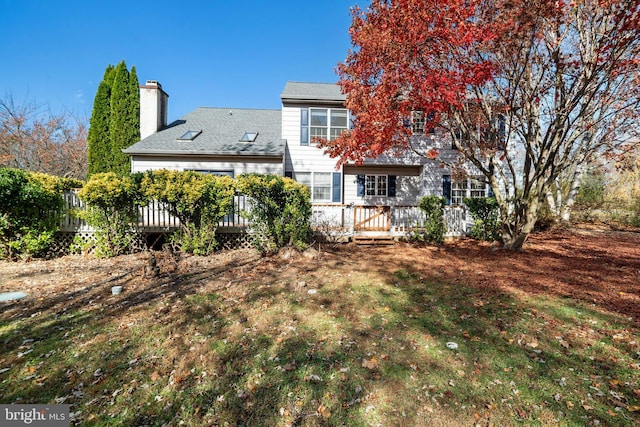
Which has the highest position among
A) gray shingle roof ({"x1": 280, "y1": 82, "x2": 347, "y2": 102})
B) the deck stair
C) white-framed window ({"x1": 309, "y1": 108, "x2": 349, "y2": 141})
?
gray shingle roof ({"x1": 280, "y1": 82, "x2": 347, "y2": 102})

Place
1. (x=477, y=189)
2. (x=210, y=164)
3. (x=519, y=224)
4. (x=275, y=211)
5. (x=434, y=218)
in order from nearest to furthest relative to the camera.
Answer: (x=275, y=211) → (x=519, y=224) → (x=434, y=218) → (x=210, y=164) → (x=477, y=189)

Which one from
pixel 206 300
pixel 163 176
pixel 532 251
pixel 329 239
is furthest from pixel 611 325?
pixel 163 176

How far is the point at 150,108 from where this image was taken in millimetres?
13812

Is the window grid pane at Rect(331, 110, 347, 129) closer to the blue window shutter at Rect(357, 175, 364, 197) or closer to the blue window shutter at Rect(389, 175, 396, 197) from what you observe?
the blue window shutter at Rect(357, 175, 364, 197)

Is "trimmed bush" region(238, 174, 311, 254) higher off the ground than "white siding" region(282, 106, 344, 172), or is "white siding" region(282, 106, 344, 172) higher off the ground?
"white siding" region(282, 106, 344, 172)

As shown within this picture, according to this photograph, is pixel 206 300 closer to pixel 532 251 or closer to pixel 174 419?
pixel 174 419

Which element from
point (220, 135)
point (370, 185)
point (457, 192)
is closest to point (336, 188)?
point (370, 185)

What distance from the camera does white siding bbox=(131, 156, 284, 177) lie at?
11.8m

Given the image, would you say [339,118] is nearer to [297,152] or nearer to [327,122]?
[327,122]

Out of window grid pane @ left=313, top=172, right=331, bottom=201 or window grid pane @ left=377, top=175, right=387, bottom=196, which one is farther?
window grid pane @ left=377, top=175, right=387, bottom=196

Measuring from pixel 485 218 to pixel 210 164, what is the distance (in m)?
11.3

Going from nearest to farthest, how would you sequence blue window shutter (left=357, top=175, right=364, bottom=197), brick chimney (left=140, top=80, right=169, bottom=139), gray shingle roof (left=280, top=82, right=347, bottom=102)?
1. gray shingle roof (left=280, top=82, right=347, bottom=102)
2. blue window shutter (left=357, top=175, right=364, bottom=197)
3. brick chimney (left=140, top=80, right=169, bottom=139)

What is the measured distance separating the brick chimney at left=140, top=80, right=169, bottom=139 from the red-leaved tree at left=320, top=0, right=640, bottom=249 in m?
10.3

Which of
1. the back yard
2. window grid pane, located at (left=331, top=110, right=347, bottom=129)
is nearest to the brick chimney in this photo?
window grid pane, located at (left=331, top=110, right=347, bottom=129)
